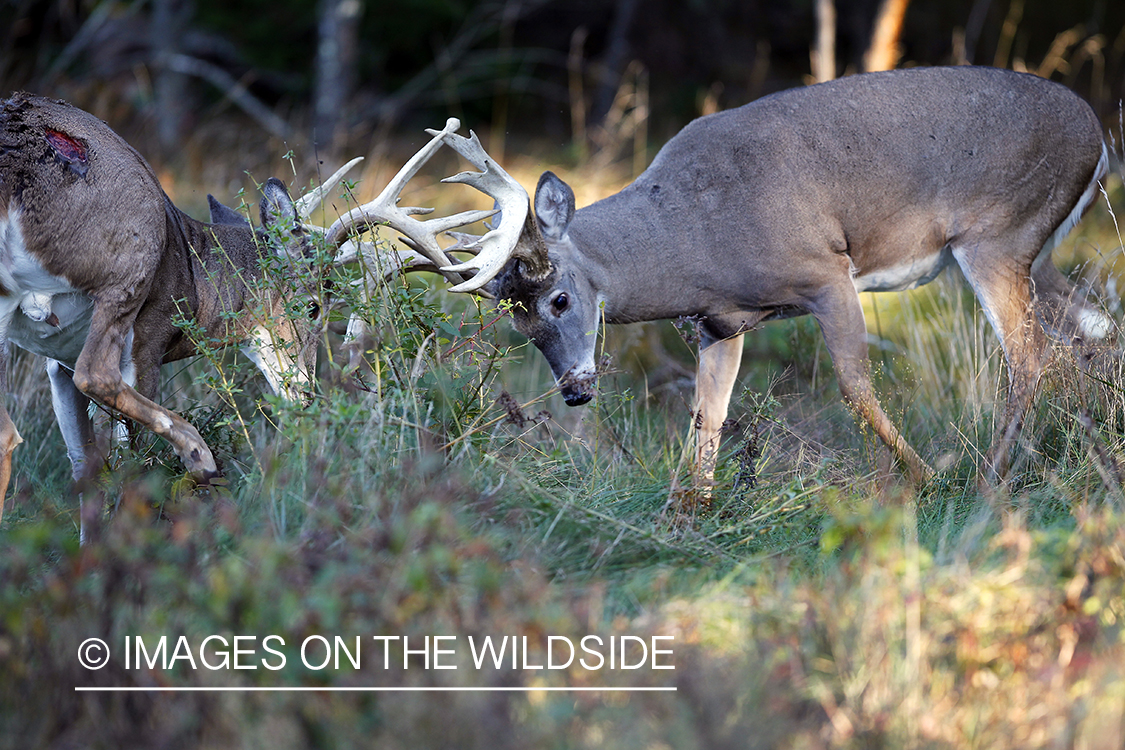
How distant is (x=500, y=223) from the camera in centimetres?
518

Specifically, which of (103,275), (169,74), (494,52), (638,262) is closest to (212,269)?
(103,275)

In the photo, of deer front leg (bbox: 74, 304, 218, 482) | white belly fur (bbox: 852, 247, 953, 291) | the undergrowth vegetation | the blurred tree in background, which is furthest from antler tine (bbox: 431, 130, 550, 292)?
the blurred tree in background

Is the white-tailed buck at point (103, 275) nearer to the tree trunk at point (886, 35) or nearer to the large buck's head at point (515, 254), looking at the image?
the large buck's head at point (515, 254)

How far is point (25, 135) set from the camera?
4.22m

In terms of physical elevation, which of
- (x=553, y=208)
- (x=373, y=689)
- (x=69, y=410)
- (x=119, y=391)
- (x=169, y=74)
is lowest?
(x=373, y=689)

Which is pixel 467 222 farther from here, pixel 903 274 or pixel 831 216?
pixel 903 274

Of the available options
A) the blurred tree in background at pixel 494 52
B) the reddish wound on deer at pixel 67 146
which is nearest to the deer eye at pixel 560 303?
the reddish wound on deer at pixel 67 146

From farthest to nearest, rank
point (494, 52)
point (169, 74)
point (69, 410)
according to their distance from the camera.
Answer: point (494, 52) < point (169, 74) < point (69, 410)

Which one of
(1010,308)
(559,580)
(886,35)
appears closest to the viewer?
(559,580)

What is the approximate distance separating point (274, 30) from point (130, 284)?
41.2ft

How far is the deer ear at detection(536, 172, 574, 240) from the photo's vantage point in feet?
17.5

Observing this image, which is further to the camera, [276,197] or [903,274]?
[903,274]

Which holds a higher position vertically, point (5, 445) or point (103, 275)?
point (103, 275)

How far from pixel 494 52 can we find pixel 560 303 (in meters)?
12.6
